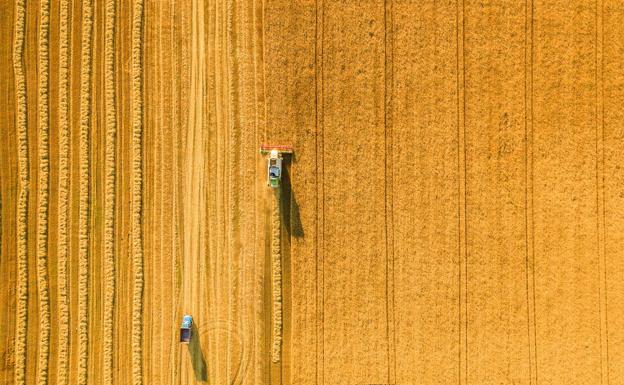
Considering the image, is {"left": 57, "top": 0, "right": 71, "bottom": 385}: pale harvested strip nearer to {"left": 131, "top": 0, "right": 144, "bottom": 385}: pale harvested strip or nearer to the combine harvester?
{"left": 131, "top": 0, "right": 144, "bottom": 385}: pale harvested strip

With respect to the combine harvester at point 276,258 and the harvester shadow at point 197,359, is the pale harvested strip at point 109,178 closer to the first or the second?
the harvester shadow at point 197,359

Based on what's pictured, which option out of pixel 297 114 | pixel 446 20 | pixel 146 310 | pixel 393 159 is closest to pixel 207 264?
pixel 146 310

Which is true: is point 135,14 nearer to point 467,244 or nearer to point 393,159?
point 393,159

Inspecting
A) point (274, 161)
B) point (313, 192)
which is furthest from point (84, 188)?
point (313, 192)

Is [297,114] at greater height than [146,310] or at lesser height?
greater

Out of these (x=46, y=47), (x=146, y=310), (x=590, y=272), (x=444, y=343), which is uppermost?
(x=46, y=47)

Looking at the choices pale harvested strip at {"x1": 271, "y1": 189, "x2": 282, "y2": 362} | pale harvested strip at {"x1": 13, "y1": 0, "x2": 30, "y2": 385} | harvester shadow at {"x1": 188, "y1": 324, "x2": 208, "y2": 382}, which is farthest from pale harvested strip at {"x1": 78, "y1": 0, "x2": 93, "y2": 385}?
pale harvested strip at {"x1": 271, "y1": 189, "x2": 282, "y2": 362}

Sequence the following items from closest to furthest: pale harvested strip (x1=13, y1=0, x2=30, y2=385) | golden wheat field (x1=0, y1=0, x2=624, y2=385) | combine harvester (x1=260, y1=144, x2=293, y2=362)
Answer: pale harvested strip (x1=13, y1=0, x2=30, y2=385)
golden wheat field (x1=0, y1=0, x2=624, y2=385)
combine harvester (x1=260, y1=144, x2=293, y2=362)
